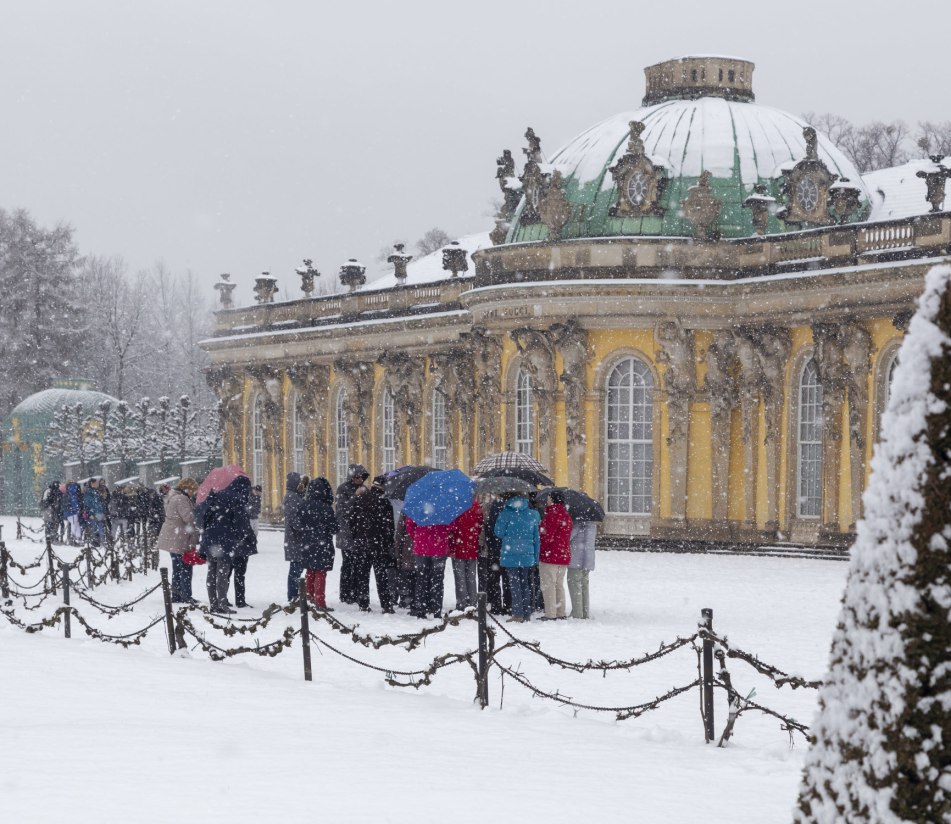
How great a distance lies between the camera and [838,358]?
91.0ft

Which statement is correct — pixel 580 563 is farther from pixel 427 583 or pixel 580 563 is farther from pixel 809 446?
pixel 809 446

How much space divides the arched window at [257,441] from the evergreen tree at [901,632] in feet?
128

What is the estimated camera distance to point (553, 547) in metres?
16.1

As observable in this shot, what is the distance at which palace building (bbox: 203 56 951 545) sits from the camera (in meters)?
27.8

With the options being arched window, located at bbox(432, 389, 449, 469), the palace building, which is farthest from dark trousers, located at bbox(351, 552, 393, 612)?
arched window, located at bbox(432, 389, 449, 469)

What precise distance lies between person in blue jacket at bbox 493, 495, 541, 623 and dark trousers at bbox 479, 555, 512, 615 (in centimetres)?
53

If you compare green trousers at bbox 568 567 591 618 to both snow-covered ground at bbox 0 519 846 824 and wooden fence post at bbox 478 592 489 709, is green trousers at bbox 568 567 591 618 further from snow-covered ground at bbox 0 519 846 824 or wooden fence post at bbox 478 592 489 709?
wooden fence post at bbox 478 592 489 709

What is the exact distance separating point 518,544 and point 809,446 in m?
14.2

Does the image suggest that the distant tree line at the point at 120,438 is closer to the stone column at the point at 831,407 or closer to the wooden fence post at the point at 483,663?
the stone column at the point at 831,407

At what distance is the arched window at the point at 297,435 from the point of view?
41.6m

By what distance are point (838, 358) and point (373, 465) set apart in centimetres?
1453

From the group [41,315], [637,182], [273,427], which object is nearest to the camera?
[637,182]

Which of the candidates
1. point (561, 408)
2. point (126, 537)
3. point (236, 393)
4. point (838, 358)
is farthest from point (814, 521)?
point (236, 393)

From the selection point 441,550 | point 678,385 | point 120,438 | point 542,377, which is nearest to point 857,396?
point 678,385
